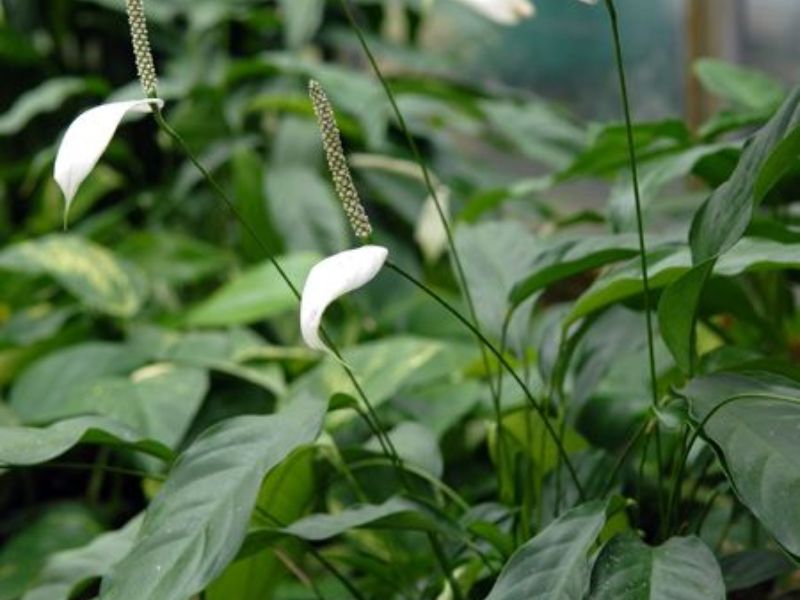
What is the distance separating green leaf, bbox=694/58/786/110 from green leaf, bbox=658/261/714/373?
88 centimetres

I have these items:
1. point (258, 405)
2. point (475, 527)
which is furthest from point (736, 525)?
point (258, 405)

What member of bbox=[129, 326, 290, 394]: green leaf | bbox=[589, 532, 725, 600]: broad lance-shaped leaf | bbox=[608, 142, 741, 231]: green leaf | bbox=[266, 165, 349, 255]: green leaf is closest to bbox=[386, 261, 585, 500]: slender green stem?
bbox=[589, 532, 725, 600]: broad lance-shaped leaf

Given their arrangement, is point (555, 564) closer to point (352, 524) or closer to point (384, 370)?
point (352, 524)

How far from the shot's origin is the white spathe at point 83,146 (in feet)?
2.66

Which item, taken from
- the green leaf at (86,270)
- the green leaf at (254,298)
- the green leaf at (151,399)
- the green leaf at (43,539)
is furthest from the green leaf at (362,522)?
the green leaf at (86,270)

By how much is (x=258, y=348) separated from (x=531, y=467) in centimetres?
65

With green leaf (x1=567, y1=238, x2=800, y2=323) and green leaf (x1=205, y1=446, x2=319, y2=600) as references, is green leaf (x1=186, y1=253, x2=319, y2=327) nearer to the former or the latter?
green leaf (x1=205, y1=446, x2=319, y2=600)

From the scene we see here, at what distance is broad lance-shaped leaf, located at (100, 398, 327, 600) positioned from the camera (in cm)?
85

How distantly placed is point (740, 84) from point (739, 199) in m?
0.98

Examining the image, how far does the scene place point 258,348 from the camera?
177cm

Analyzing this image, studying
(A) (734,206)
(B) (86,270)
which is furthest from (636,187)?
(B) (86,270)

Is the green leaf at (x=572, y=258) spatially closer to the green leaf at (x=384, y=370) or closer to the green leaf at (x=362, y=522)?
the green leaf at (x=362, y=522)

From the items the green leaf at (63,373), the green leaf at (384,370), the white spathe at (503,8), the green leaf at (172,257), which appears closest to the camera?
the white spathe at (503,8)

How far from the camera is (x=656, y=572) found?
0.82 meters
